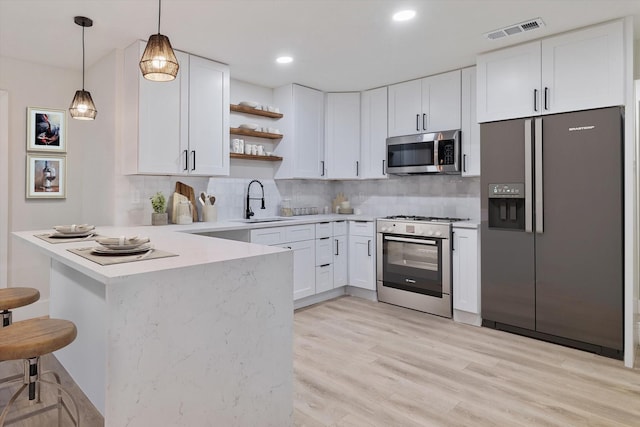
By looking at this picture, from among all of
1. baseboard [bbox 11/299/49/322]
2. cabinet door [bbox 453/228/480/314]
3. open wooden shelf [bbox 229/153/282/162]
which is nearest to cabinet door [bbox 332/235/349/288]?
open wooden shelf [bbox 229/153/282/162]

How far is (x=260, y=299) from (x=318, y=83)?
3295mm

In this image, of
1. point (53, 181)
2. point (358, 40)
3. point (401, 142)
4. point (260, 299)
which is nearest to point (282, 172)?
point (401, 142)

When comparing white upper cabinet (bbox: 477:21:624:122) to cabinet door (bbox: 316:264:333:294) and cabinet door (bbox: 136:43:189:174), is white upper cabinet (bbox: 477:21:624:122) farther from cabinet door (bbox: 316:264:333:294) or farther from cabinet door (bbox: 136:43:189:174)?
cabinet door (bbox: 136:43:189:174)

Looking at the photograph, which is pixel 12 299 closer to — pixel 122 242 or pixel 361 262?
pixel 122 242

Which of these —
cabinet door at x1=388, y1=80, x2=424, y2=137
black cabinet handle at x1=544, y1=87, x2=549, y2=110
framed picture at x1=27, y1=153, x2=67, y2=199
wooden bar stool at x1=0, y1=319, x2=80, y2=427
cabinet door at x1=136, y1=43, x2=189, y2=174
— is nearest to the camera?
wooden bar stool at x1=0, y1=319, x2=80, y2=427

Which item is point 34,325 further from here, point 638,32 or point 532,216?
point 638,32

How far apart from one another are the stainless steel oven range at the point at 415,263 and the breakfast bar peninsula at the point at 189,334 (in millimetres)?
2280

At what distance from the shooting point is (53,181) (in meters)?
3.89

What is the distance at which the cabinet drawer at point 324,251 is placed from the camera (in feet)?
14.2

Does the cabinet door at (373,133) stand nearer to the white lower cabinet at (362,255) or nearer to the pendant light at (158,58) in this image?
the white lower cabinet at (362,255)

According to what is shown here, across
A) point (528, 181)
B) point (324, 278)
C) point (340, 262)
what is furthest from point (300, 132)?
point (528, 181)

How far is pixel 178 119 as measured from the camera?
352 centimetres

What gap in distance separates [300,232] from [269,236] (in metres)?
0.43

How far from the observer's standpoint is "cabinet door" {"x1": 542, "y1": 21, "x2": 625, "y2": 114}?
287 centimetres
